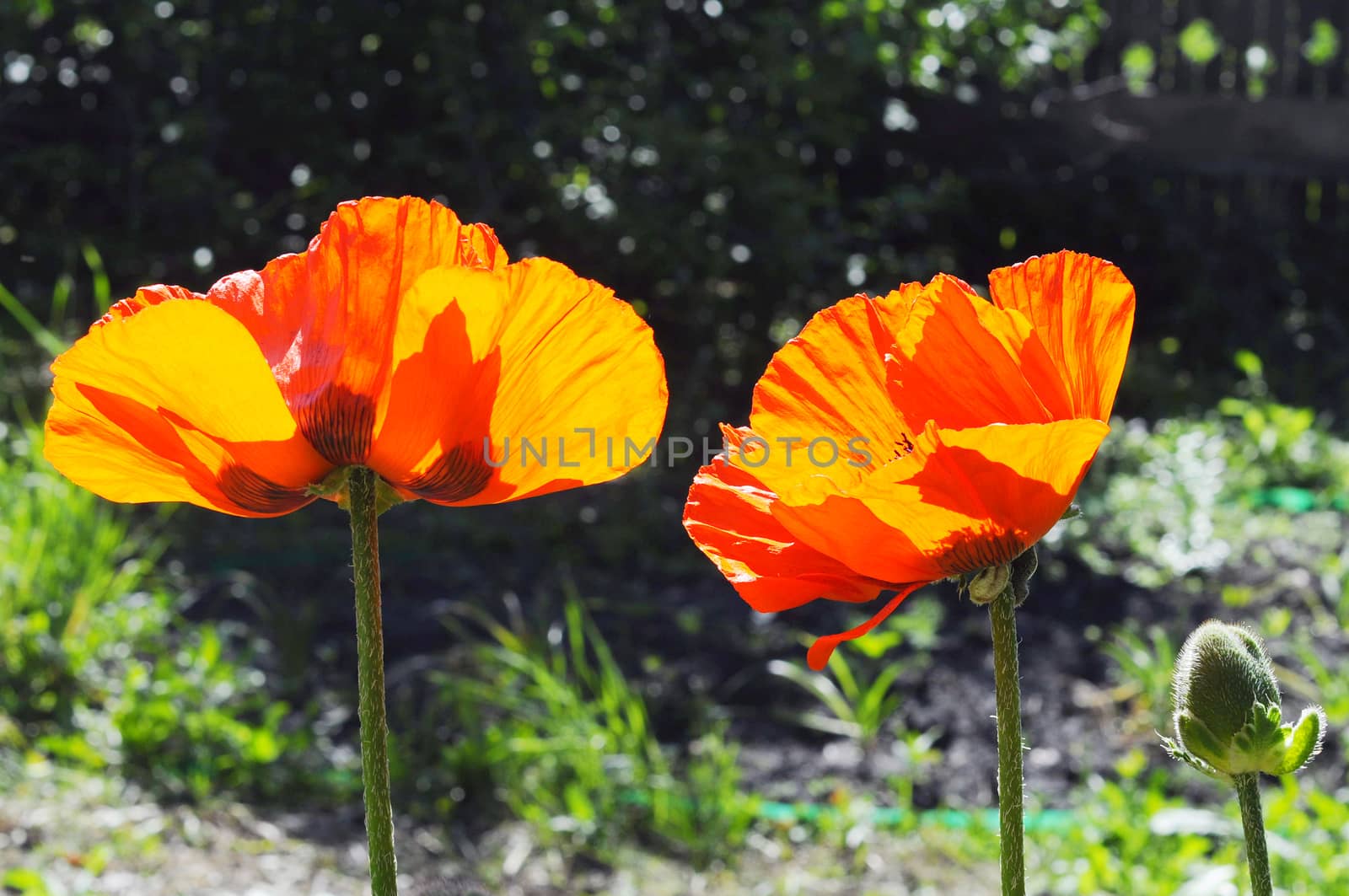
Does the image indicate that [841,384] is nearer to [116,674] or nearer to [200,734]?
[200,734]

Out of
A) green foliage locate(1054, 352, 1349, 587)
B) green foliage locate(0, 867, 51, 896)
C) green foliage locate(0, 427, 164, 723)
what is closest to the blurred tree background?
green foliage locate(1054, 352, 1349, 587)

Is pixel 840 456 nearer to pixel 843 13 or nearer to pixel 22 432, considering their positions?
pixel 22 432

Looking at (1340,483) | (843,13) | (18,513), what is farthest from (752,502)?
(843,13)

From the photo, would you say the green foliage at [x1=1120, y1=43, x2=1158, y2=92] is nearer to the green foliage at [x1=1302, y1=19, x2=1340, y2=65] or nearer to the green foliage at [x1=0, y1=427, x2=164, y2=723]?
the green foliage at [x1=1302, y1=19, x2=1340, y2=65]

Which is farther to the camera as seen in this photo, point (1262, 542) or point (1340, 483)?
point (1340, 483)

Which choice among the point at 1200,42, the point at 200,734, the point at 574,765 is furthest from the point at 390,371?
the point at 1200,42

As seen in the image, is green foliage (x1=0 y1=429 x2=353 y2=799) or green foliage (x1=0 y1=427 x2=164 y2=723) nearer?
green foliage (x1=0 y1=429 x2=353 y2=799)

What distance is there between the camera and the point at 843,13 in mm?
5617

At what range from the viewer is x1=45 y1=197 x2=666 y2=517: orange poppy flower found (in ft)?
2.10

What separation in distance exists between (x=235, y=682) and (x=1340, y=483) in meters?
3.67

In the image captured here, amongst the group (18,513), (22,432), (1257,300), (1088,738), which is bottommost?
(1088,738)

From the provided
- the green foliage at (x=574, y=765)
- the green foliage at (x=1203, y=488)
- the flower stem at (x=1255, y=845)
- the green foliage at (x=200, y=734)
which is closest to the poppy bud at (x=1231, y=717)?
the flower stem at (x=1255, y=845)

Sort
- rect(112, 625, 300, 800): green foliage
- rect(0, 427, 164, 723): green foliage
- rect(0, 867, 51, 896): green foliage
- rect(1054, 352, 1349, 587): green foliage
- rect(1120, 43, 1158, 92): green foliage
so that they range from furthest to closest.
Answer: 1. rect(1120, 43, 1158, 92): green foliage
2. rect(1054, 352, 1349, 587): green foliage
3. rect(0, 427, 164, 723): green foliage
4. rect(112, 625, 300, 800): green foliage
5. rect(0, 867, 51, 896): green foliage

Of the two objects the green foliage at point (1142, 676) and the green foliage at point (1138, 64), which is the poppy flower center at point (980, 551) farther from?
the green foliage at point (1138, 64)
